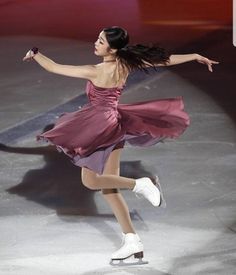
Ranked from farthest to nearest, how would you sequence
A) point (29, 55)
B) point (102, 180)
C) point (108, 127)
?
point (108, 127) < point (102, 180) < point (29, 55)

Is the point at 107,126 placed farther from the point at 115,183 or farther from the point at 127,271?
the point at 127,271

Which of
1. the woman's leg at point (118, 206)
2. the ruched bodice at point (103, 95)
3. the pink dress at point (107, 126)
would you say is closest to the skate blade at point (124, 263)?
the woman's leg at point (118, 206)

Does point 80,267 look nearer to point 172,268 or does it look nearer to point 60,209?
point 172,268

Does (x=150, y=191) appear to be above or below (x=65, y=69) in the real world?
below

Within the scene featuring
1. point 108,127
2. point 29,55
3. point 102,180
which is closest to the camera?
point 29,55

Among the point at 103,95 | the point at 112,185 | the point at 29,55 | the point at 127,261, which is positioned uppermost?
the point at 29,55

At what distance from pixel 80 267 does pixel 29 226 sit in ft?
2.52

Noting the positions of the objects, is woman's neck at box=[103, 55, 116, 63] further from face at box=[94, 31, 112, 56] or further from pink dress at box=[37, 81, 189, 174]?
pink dress at box=[37, 81, 189, 174]

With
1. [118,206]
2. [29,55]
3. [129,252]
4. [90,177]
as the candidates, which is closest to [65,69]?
[29,55]

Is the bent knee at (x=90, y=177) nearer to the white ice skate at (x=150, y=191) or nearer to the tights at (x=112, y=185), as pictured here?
the tights at (x=112, y=185)

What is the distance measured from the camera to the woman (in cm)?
473

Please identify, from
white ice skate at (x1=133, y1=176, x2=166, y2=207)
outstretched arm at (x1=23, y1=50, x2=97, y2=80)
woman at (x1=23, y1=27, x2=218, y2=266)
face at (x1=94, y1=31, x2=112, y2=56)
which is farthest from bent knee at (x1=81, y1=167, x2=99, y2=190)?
face at (x1=94, y1=31, x2=112, y2=56)

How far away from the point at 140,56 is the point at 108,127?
18.0 inches

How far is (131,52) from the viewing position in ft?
15.8
